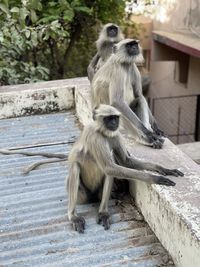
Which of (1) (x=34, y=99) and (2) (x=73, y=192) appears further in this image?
(1) (x=34, y=99)

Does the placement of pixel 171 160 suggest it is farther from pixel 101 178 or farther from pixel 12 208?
pixel 12 208

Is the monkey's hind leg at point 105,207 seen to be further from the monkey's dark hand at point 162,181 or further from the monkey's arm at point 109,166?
the monkey's dark hand at point 162,181

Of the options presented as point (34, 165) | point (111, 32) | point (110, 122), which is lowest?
point (34, 165)

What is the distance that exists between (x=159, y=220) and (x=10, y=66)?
4.56 m

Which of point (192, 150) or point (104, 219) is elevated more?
point (104, 219)

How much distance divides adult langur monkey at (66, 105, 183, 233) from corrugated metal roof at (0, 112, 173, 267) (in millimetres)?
113

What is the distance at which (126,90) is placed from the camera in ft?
13.6

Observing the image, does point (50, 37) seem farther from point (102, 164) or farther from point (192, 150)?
point (102, 164)

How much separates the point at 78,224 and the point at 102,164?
0.44m

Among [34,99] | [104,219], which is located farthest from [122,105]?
[34,99]

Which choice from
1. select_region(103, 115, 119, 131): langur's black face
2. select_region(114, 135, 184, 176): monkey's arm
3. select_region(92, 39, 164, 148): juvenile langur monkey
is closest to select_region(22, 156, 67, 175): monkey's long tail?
select_region(92, 39, 164, 148): juvenile langur monkey

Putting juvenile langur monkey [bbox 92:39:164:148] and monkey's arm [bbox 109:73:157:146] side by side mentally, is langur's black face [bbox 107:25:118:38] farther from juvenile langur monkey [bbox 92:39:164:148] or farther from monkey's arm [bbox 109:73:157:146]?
monkey's arm [bbox 109:73:157:146]

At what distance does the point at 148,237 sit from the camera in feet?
10.1

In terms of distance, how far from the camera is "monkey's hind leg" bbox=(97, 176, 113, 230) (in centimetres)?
320
